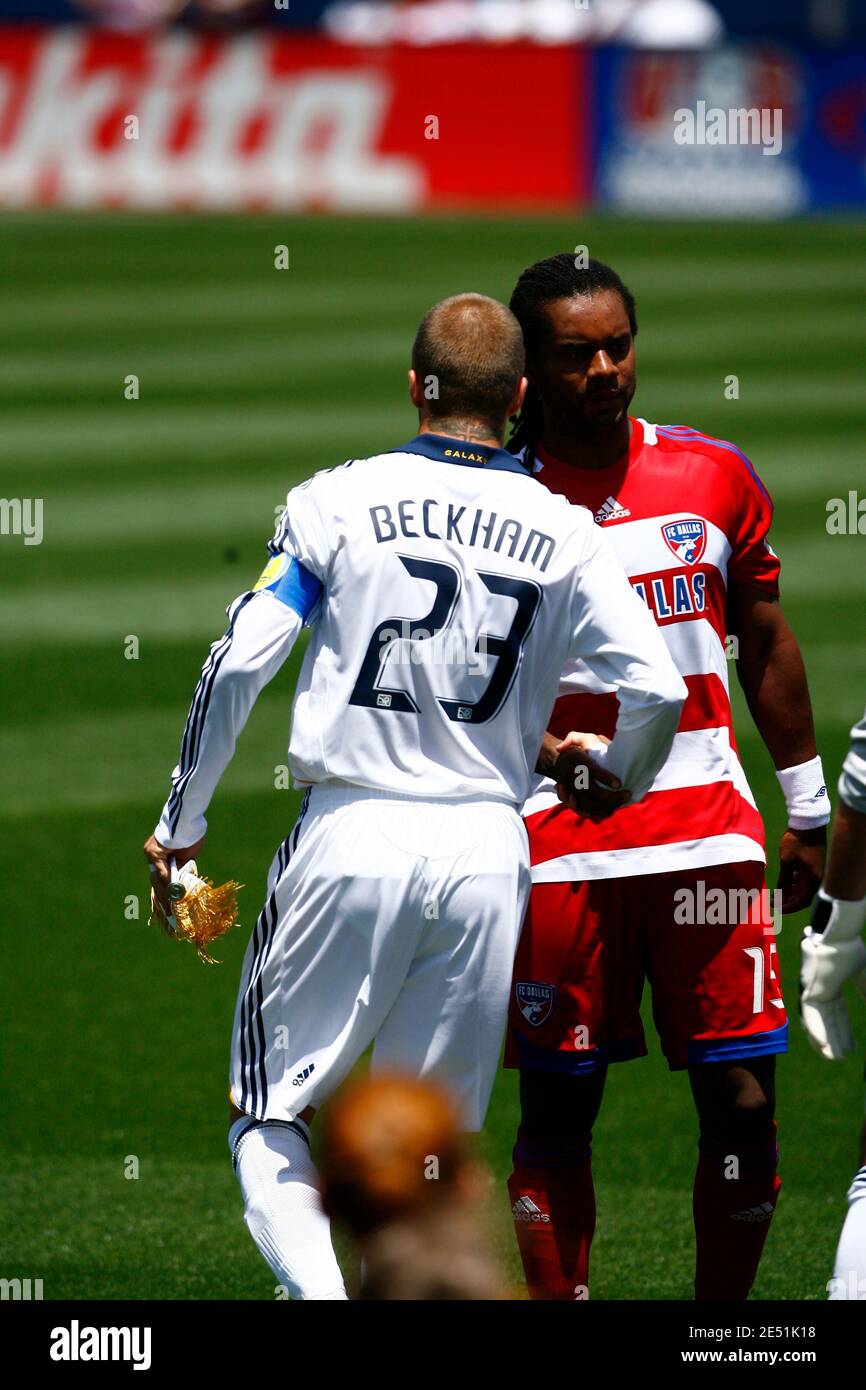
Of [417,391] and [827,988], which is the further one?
[827,988]

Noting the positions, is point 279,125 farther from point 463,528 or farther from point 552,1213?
point 463,528

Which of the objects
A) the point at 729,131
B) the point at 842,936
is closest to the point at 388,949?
the point at 842,936

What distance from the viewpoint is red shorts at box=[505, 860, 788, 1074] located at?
4711 millimetres

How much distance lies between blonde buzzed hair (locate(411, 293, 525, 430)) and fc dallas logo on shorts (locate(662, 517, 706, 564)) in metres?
0.74

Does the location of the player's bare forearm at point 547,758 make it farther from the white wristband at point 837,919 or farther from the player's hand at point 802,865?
the player's hand at point 802,865

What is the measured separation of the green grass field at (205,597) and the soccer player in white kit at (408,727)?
144 centimetres

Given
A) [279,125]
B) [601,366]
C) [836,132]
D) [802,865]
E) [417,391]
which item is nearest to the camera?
[417,391]

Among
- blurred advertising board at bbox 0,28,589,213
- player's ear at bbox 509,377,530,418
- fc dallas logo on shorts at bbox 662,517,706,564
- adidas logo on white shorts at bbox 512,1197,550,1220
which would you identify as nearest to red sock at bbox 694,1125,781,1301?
adidas logo on white shorts at bbox 512,1197,550,1220

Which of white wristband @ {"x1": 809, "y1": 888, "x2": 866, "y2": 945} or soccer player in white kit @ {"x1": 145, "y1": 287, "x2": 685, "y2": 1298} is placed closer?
soccer player in white kit @ {"x1": 145, "y1": 287, "x2": 685, "y2": 1298}

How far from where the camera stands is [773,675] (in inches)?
196

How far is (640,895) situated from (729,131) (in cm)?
2632

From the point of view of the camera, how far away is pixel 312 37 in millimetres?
29281

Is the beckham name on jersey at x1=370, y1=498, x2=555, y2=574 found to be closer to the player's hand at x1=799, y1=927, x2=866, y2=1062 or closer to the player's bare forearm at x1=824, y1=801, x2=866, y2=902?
the player's bare forearm at x1=824, y1=801, x2=866, y2=902
